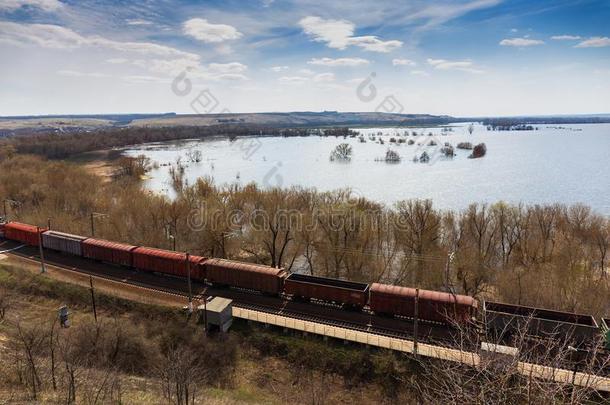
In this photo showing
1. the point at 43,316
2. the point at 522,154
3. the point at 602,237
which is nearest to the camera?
the point at 43,316

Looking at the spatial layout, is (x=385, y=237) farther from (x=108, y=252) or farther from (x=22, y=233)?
(x=22, y=233)

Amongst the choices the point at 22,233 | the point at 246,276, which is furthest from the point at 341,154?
the point at 246,276

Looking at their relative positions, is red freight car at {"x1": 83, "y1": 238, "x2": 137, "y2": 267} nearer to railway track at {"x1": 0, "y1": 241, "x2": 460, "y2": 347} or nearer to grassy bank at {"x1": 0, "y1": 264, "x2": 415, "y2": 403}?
railway track at {"x1": 0, "y1": 241, "x2": 460, "y2": 347}

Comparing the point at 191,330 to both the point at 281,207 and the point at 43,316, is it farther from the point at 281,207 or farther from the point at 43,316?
the point at 281,207

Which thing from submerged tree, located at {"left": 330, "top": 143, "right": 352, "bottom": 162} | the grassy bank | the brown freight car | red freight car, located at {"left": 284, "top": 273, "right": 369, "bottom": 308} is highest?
submerged tree, located at {"left": 330, "top": 143, "right": 352, "bottom": 162}

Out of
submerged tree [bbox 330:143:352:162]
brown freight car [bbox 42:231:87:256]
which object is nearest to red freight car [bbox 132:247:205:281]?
brown freight car [bbox 42:231:87:256]

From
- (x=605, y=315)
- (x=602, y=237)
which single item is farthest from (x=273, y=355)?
(x=602, y=237)

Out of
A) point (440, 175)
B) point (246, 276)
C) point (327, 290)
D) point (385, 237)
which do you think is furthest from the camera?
point (440, 175)
